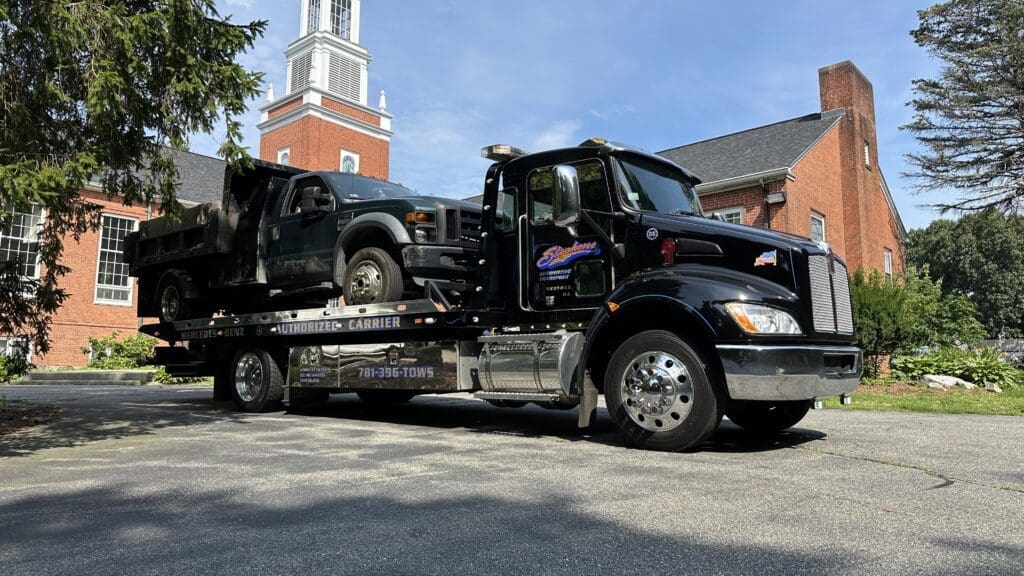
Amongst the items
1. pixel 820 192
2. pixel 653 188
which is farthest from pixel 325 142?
pixel 653 188

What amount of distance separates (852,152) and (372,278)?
2193cm

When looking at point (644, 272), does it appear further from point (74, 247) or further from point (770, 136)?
point (74, 247)

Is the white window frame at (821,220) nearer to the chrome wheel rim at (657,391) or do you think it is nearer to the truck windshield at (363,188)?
the truck windshield at (363,188)

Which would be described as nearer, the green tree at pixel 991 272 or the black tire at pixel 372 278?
the black tire at pixel 372 278

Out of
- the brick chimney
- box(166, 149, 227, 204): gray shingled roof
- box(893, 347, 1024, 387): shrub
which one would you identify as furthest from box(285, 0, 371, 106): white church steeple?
box(893, 347, 1024, 387): shrub

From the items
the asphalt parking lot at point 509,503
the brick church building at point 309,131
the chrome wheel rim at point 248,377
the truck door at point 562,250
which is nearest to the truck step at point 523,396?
the asphalt parking lot at point 509,503

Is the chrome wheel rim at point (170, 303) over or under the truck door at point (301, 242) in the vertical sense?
under

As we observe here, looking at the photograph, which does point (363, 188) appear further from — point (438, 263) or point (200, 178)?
point (200, 178)

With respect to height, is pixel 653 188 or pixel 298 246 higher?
pixel 653 188

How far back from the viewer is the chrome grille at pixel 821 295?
18.8ft

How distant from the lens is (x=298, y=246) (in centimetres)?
895

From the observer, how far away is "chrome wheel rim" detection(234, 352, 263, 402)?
32.2 ft

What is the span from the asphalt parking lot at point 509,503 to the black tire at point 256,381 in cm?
220

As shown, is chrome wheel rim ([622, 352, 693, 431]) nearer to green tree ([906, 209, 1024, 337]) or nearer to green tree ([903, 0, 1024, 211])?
green tree ([903, 0, 1024, 211])
